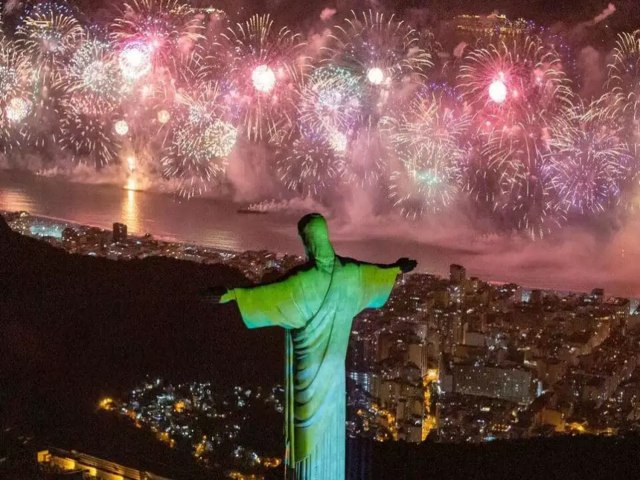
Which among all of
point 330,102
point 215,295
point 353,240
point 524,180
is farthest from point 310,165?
point 215,295

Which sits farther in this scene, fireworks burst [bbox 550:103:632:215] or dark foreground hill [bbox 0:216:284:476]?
fireworks burst [bbox 550:103:632:215]

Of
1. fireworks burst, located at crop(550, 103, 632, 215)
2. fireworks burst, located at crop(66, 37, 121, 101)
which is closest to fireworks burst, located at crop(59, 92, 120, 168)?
fireworks burst, located at crop(66, 37, 121, 101)

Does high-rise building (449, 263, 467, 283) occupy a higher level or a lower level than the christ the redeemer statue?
higher

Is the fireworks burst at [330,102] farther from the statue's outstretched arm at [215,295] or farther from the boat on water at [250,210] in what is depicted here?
the statue's outstretched arm at [215,295]

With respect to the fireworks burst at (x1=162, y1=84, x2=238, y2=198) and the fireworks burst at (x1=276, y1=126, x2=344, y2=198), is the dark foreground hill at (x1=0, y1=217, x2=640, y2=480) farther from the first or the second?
the fireworks burst at (x1=276, y1=126, x2=344, y2=198)

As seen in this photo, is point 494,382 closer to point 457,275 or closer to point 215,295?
point 457,275

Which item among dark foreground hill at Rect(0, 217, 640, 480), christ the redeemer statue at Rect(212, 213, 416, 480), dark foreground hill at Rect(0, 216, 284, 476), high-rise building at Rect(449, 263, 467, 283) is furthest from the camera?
high-rise building at Rect(449, 263, 467, 283)

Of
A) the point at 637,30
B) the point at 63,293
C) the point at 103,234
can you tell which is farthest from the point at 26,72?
Answer: the point at 637,30

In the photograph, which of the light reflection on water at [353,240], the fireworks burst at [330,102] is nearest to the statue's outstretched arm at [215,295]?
the fireworks burst at [330,102]
